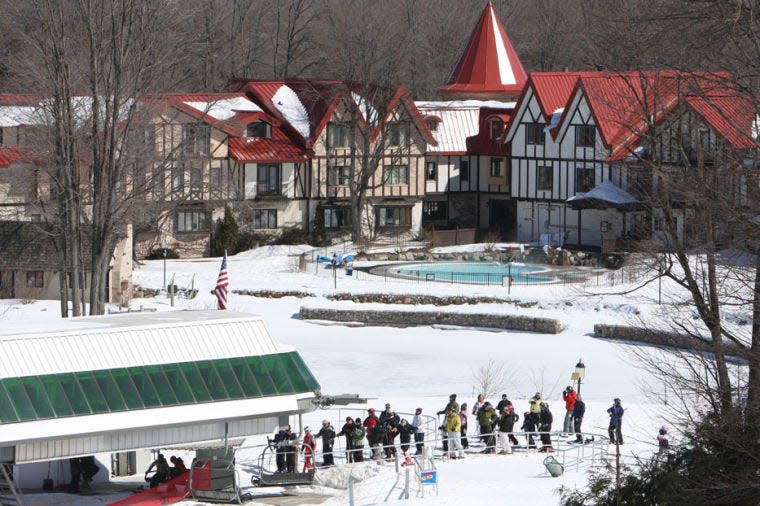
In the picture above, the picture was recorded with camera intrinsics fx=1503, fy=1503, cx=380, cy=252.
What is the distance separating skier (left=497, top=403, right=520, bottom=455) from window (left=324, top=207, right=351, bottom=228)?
119ft

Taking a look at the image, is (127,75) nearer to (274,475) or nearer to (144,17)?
(144,17)

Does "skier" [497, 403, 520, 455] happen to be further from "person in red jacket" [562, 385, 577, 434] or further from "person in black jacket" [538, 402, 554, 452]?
"person in red jacket" [562, 385, 577, 434]

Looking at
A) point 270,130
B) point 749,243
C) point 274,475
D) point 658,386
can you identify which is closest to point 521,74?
point 270,130

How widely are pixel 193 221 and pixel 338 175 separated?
309 inches

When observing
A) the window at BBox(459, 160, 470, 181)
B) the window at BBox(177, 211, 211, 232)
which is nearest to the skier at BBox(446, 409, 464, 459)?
the window at BBox(177, 211, 211, 232)

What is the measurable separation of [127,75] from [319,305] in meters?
10.4

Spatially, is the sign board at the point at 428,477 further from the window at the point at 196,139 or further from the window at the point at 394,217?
the window at the point at 394,217

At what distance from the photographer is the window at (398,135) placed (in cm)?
6731

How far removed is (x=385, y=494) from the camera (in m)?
26.7

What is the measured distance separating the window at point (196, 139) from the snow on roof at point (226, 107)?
877mm

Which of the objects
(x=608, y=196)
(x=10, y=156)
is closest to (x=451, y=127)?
(x=608, y=196)

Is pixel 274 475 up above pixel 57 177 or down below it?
below

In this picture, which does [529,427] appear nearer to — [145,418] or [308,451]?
[308,451]

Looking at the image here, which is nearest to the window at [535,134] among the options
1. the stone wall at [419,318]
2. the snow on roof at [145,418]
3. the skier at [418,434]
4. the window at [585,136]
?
the window at [585,136]
